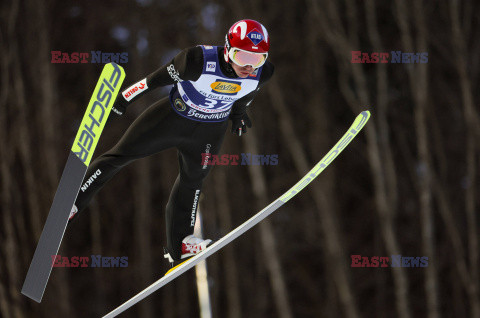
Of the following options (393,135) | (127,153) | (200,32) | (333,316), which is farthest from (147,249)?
(127,153)

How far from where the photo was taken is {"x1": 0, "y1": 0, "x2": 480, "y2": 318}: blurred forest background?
727 centimetres

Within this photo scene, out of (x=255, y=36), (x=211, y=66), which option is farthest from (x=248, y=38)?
(x=211, y=66)

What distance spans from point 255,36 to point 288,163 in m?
→ 6.07

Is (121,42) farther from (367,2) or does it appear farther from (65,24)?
(367,2)

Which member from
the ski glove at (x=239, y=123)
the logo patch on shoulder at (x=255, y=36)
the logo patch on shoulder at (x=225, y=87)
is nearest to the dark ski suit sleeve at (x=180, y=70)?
the logo patch on shoulder at (x=225, y=87)

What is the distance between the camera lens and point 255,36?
3148mm

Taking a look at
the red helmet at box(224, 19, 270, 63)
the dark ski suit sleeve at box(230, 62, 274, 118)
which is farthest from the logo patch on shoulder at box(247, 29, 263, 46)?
the dark ski suit sleeve at box(230, 62, 274, 118)

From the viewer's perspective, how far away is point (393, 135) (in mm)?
8445

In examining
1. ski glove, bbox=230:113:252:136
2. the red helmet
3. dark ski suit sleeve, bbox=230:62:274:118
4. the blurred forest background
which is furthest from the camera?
the blurred forest background

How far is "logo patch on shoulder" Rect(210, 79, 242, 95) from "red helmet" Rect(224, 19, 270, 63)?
22 centimetres

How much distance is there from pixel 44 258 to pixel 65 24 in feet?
22.2

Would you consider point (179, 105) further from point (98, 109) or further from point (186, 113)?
point (98, 109)

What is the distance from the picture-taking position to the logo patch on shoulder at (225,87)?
→ 10.9ft

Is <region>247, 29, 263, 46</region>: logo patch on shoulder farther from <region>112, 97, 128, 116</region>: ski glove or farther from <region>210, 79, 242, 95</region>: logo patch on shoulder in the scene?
<region>112, 97, 128, 116</region>: ski glove
